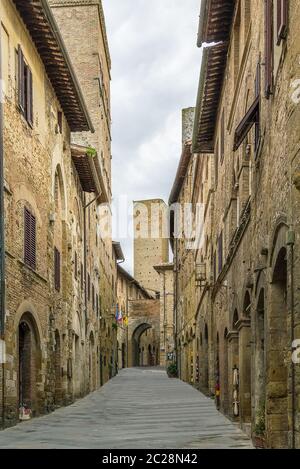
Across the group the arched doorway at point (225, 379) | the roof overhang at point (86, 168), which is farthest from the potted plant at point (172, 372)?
the arched doorway at point (225, 379)

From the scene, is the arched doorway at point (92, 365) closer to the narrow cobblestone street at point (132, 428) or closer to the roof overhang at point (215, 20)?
the narrow cobblestone street at point (132, 428)

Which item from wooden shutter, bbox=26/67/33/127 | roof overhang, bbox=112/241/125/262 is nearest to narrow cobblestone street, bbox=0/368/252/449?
wooden shutter, bbox=26/67/33/127

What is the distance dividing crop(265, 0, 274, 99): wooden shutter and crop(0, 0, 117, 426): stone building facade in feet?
21.2

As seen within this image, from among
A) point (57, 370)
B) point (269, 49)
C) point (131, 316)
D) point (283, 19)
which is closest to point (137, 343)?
point (131, 316)

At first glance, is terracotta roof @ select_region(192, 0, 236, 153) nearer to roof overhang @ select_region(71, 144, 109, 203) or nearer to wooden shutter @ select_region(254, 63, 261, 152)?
wooden shutter @ select_region(254, 63, 261, 152)

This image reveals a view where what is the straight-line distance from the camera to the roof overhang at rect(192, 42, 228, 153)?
61.8 feet

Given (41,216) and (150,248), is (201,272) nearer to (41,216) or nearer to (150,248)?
(41,216)

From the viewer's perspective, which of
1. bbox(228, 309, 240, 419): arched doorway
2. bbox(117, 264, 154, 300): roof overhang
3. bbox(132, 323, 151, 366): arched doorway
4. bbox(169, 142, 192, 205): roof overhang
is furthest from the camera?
bbox(132, 323, 151, 366): arched doorway

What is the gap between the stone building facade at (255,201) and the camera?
29.1ft

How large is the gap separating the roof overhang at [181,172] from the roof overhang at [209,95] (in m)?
11.7

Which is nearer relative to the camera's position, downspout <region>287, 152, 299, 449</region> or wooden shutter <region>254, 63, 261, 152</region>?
downspout <region>287, 152, 299, 449</region>

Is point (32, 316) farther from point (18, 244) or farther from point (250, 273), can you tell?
point (250, 273)

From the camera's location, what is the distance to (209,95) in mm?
21016
